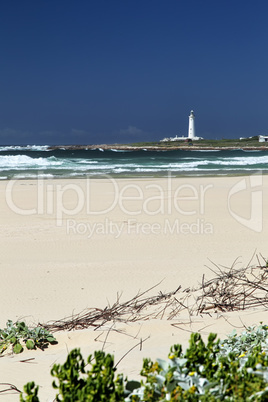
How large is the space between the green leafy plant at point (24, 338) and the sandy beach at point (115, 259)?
61 mm

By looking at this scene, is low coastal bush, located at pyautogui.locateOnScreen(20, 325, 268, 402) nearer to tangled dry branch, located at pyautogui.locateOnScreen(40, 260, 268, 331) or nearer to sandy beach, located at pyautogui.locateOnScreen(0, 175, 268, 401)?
sandy beach, located at pyautogui.locateOnScreen(0, 175, 268, 401)

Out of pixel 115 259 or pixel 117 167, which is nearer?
pixel 115 259

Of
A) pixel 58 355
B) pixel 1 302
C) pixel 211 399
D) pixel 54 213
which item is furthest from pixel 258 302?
pixel 54 213

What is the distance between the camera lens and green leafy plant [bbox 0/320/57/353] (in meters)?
2.74

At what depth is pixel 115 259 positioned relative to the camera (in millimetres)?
5531

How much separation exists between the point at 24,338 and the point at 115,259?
109 inches

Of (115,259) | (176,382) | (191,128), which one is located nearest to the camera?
(176,382)

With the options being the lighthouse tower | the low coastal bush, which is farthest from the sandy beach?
the lighthouse tower

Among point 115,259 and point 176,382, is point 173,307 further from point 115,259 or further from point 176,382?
point 115,259

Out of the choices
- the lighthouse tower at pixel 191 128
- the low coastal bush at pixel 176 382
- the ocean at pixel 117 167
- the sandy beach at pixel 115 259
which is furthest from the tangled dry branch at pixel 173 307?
the lighthouse tower at pixel 191 128

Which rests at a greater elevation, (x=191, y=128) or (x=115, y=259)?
(x=191, y=128)

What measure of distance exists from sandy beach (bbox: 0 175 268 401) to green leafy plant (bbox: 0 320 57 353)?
0.20 feet

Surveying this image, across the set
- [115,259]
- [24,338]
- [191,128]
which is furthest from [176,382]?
[191,128]

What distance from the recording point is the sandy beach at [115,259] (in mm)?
2693
